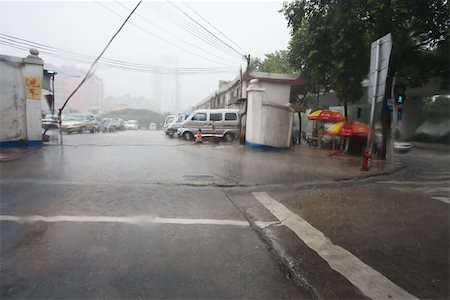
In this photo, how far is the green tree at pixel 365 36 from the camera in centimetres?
1055

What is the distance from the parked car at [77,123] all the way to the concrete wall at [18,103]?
35.6ft

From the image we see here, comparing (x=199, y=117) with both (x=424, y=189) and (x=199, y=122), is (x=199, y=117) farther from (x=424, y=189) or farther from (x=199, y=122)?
(x=424, y=189)

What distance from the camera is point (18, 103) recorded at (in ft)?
40.2

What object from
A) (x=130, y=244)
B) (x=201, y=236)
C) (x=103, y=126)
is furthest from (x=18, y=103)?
(x=103, y=126)

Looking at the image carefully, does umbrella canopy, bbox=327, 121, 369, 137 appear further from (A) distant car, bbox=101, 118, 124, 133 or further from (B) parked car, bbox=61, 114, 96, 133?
(A) distant car, bbox=101, 118, 124, 133

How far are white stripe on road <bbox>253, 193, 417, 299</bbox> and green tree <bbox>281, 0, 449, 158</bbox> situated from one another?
26.3 feet

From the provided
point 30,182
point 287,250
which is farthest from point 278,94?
point 287,250

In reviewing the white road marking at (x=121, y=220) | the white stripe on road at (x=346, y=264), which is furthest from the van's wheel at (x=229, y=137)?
the white road marking at (x=121, y=220)

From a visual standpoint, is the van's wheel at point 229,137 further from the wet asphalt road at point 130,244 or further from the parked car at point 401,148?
the wet asphalt road at point 130,244

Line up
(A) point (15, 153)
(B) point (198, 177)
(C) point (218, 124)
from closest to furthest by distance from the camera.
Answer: (B) point (198, 177)
(A) point (15, 153)
(C) point (218, 124)

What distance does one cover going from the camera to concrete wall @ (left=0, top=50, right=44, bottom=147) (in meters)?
11.8

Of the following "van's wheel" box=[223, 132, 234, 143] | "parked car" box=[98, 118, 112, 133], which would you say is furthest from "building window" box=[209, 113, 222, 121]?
"parked car" box=[98, 118, 112, 133]

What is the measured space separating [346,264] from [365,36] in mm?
9406

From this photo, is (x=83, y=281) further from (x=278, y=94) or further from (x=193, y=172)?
(x=278, y=94)
